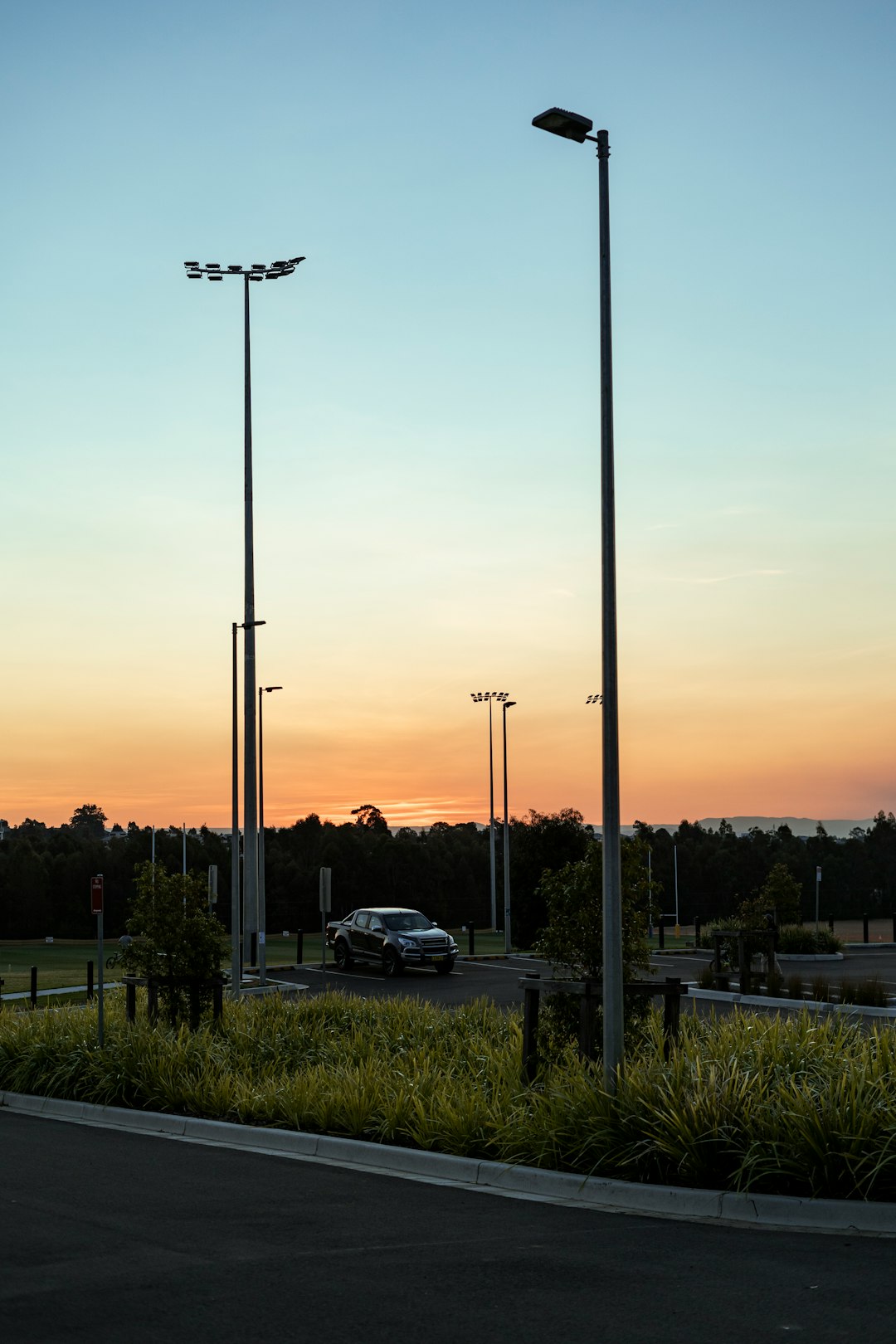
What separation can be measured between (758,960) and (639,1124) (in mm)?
22712

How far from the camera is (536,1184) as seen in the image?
10141mm

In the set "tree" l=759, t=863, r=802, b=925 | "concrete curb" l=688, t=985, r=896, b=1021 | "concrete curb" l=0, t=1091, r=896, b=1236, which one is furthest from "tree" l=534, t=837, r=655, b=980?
"tree" l=759, t=863, r=802, b=925

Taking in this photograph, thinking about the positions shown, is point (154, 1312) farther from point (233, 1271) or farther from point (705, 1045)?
point (705, 1045)

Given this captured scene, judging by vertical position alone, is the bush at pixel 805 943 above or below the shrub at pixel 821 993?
below

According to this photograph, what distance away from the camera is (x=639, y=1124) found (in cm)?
1020

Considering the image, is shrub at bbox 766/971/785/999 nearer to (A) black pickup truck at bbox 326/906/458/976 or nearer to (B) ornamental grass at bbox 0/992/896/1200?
(B) ornamental grass at bbox 0/992/896/1200

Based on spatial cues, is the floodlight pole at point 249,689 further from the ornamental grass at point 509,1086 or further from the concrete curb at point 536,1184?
the concrete curb at point 536,1184

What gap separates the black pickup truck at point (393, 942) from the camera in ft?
111

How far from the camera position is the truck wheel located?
33.8m

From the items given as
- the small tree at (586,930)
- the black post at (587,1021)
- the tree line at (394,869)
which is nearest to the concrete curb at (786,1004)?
the small tree at (586,930)

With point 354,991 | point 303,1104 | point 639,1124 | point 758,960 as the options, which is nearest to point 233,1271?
point 639,1124

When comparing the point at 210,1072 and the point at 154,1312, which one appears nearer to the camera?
the point at 154,1312

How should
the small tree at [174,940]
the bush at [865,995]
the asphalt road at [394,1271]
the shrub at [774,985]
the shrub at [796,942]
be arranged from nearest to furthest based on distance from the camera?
1. the asphalt road at [394,1271]
2. the small tree at [174,940]
3. the bush at [865,995]
4. the shrub at [774,985]
5. the shrub at [796,942]

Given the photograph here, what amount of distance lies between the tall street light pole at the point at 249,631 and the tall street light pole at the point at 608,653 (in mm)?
18099
